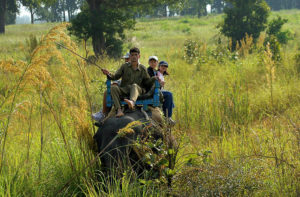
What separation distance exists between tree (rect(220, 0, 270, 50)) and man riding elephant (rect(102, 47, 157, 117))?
14.6 m

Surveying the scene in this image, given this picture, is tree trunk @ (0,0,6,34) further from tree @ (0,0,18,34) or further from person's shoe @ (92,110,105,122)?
person's shoe @ (92,110,105,122)

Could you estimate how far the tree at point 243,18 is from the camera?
1798 cm

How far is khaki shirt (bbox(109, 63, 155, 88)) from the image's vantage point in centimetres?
413

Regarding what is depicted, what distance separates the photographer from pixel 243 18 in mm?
18359

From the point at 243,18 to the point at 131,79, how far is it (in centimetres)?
1560

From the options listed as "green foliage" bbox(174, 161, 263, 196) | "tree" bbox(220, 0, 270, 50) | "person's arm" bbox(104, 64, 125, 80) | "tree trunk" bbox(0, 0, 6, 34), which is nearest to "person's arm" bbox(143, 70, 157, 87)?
"person's arm" bbox(104, 64, 125, 80)

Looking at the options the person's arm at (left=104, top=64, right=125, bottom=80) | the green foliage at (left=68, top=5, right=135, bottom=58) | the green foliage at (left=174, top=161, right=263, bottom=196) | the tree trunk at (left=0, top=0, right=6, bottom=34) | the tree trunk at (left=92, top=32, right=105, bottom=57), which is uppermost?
the tree trunk at (left=0, top=0, right=6, bottom=34)

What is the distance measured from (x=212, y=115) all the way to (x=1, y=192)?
3.81 metres

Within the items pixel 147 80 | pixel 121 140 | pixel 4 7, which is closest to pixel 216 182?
pixel 121 140

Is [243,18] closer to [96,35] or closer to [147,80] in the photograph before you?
[96,35]

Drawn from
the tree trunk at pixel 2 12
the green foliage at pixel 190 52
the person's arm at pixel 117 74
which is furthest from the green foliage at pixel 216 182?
the tree trunk at pixel 2 12

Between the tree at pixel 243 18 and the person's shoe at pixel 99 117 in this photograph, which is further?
the tree at pixel 243 18

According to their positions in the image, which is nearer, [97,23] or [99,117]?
[99,117]

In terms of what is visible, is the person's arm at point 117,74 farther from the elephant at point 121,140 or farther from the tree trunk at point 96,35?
the tree trunk at point 96,35
